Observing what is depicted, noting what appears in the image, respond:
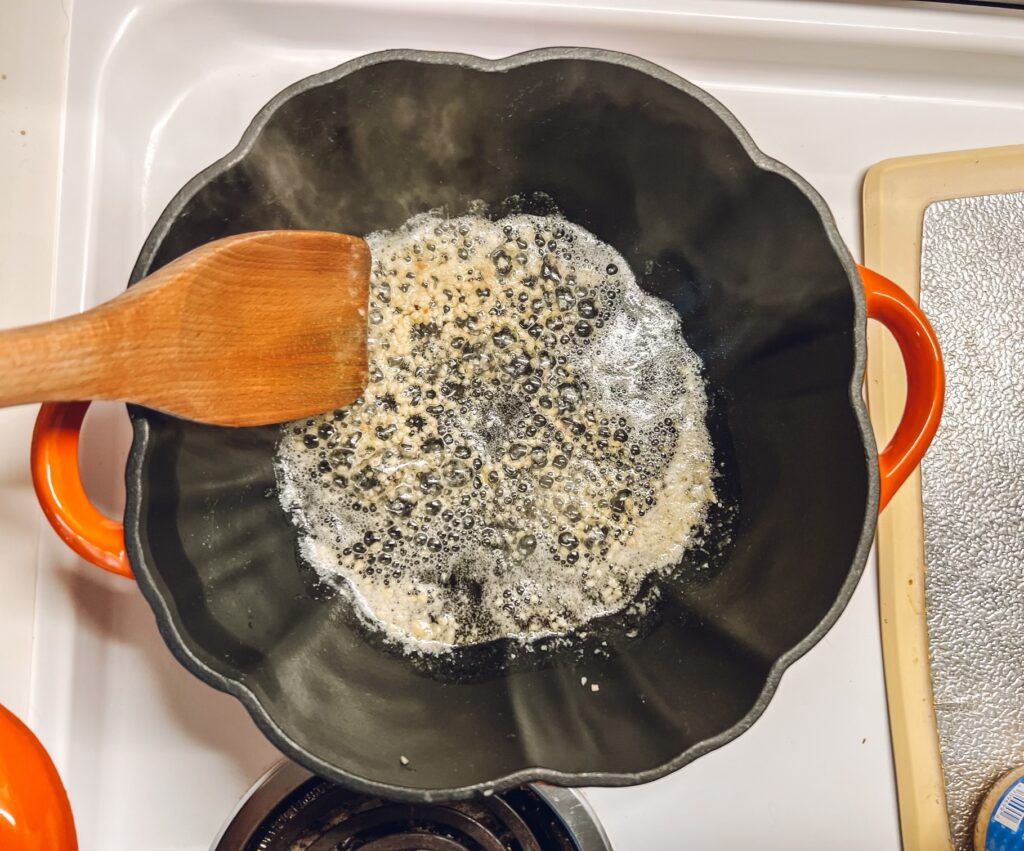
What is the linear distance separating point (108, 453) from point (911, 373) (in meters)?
0.54

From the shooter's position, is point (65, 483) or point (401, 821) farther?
point (401, 821)

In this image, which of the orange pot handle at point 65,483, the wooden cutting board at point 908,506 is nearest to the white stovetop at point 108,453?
the wooden cutting board at point 908,506

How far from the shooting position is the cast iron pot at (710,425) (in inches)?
19.1

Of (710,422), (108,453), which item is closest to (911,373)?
(710,422)

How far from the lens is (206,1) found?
597 millimetres

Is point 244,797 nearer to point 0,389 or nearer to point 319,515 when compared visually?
point 319,515

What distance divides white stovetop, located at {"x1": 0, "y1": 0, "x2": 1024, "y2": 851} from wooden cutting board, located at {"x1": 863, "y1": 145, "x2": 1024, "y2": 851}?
14 millimetres

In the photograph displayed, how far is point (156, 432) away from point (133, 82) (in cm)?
29

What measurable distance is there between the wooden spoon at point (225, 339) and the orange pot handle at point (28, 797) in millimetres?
181

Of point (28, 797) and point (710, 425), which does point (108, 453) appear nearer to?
point (28, 797)

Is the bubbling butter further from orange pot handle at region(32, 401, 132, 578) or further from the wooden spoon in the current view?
orange pot handle at region(32, 401, 132, 578)

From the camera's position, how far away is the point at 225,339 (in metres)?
0.49

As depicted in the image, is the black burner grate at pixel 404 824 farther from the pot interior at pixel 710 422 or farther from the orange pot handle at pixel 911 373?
the orange pot handle at pixel 911 373

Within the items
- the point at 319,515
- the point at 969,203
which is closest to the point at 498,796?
the point at 319,515
